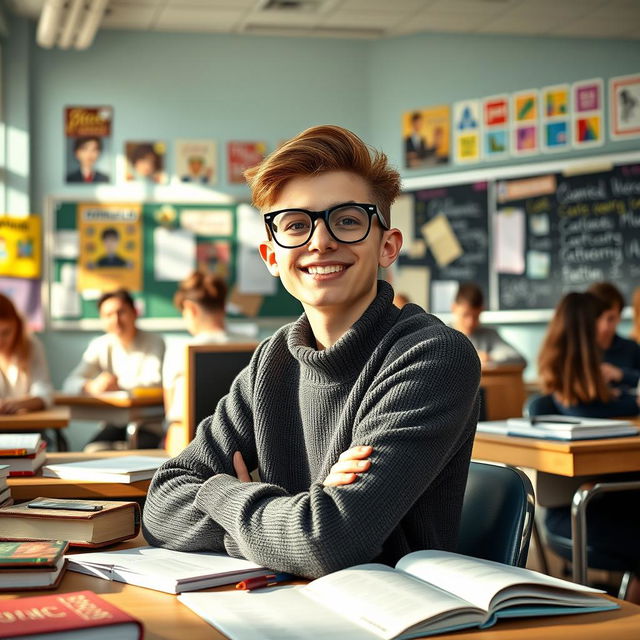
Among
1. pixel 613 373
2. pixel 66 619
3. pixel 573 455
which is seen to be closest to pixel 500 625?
pixel 66 619

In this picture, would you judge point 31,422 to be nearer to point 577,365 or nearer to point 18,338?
point 18,338

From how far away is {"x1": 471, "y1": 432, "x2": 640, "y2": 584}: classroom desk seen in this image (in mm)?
2504

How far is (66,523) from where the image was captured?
1467 millimetres

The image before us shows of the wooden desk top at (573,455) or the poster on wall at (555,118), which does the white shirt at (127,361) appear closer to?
the poster on wall at (555,118)

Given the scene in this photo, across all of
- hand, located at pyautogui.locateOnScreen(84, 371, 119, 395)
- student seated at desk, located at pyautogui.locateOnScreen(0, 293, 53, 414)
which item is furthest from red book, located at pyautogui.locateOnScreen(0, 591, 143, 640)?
hand, located at pyautogui.locateOnScreen(84, 371, 119, 395)

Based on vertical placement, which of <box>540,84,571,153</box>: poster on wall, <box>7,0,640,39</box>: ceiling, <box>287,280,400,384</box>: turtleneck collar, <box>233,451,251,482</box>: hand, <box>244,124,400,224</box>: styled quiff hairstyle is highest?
<box>7,0,640,39</box>: ceiling

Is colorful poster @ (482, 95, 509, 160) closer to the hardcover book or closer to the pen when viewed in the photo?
the hardcover book

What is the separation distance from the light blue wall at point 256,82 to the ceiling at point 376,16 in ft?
0.39

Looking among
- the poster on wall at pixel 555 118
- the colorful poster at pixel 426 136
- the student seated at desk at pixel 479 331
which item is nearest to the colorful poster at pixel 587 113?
the poster on wall at pixel 555 118

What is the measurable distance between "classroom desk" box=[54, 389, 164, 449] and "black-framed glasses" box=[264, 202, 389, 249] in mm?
3528

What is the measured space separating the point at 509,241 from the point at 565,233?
1.23 feet

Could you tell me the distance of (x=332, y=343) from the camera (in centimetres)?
156

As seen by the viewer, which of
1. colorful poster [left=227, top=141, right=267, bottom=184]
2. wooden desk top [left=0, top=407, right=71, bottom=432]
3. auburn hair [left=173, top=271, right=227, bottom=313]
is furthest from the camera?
colorful poster [left=227, top=141, right=267, bottom=184]

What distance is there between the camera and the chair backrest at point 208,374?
9.16 ft
